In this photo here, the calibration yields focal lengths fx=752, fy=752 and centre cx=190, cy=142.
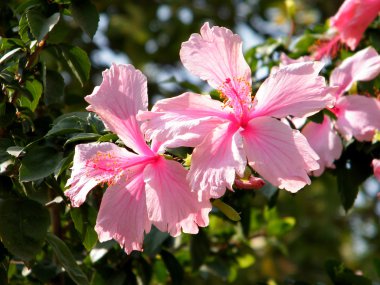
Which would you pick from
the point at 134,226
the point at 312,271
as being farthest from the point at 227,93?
the point at 312,271

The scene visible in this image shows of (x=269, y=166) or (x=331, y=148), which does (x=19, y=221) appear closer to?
(x=269, y=166)

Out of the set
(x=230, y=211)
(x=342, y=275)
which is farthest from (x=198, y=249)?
(x=230, y=211)

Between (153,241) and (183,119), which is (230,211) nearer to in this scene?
(183,119)

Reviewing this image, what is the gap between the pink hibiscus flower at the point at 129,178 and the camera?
114 centimetres

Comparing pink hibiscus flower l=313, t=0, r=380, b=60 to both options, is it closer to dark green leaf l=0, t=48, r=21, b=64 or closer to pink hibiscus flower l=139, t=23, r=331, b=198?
pink hibiscus flower l=139, t=23, r=331, b=198

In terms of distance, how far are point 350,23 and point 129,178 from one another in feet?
2.66

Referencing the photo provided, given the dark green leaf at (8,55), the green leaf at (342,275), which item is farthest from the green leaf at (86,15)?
the green leaf at (342,275)

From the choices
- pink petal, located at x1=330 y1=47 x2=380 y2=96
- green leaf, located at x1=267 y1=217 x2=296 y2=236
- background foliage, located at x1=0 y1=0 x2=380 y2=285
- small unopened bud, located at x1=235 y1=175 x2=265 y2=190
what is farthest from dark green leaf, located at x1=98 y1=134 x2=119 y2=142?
green leaf, located at x1=267 y1=217 x2=296 y2=236

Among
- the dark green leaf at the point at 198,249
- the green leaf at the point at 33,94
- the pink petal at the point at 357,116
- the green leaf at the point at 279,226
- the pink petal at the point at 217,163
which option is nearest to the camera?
the pink petal at the point at 217,163

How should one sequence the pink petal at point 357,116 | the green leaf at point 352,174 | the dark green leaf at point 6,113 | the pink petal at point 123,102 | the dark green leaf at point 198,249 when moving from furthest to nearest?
the dark green leaf at point 198,249, the green leaf at point 352,174, the pink petal at point 357,116, the dark green leaf at point 6,113, the pink petal at point 123,102

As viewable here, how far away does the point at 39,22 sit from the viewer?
4.28 ft

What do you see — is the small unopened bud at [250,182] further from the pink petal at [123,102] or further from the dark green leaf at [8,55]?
the dark green leaf at [8,55]

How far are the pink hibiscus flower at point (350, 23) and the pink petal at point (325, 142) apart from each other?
0.96ft

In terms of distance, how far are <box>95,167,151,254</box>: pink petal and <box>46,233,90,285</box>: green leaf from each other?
14cm
